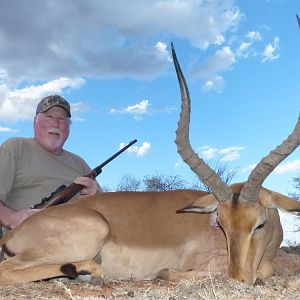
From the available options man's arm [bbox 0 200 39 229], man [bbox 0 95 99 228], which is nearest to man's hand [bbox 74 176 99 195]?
man [bbox 0 95 99 228]

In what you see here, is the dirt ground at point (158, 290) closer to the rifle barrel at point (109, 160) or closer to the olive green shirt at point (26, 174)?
the olive green shirt at point (26, 174)

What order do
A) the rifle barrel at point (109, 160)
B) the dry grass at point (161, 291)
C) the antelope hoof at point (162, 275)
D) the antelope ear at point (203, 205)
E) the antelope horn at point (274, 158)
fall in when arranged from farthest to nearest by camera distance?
the rifle barrel at point (109, 160) → the antelope ear at point (203, 205) → the antelope hoof at point (162, 275) → the antelope horn at point (274, 158) → the dry grass at point (161, 291)

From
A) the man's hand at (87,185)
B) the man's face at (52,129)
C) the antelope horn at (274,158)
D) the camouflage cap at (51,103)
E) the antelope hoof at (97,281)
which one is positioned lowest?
the antelope hoof at (97,281)

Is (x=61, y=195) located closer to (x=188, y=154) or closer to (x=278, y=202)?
(x=188, y=154)

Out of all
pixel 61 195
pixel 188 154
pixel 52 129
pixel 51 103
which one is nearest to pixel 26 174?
pixel 61 195

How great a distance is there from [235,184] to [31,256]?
214cm

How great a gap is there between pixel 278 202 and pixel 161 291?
165cm

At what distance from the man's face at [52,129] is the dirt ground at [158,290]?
2.80 metres

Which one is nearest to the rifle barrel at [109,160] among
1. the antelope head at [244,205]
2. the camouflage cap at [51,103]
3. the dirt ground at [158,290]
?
the camouflage cap at [51,103]

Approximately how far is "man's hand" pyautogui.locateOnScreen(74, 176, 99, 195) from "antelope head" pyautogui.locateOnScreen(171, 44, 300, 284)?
62.9 inches

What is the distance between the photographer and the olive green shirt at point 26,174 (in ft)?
22.8

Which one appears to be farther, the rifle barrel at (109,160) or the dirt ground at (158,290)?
the rifle barrel at (109,160)

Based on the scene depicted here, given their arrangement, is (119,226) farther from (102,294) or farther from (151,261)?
(102,294)

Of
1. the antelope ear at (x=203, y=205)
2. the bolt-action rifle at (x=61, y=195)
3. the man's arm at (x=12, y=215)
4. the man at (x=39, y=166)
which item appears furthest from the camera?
the man at (x=39, y=166)
